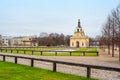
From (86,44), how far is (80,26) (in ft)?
38.5

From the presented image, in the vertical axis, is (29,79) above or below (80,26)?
below

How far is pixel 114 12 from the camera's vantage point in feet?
117

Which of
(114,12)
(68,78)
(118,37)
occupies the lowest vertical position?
(68,78)

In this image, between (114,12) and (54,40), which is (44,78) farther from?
(54,40)

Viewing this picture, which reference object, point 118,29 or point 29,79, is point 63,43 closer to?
point 118,29

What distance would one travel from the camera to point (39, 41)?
161m

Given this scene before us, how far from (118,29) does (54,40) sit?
4855 inches

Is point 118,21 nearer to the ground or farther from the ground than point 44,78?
farther from the ground

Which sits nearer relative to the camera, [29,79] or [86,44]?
[29,79]

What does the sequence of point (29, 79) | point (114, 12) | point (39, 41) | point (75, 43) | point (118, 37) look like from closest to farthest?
point (29, 79) → point (118, 37) → point (114, 12) → point (75, 43) → point (39, 41)

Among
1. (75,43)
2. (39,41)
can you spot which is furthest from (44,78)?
(39,41)

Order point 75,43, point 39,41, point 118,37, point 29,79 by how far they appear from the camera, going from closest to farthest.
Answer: point 29,79, point 118,37, point 75,43, point 39,41

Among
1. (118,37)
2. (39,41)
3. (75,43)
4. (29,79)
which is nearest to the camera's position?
(29,79)

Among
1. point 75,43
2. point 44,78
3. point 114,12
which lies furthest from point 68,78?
point 75,43
